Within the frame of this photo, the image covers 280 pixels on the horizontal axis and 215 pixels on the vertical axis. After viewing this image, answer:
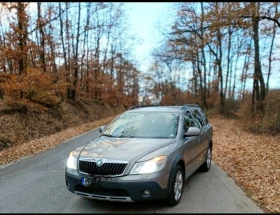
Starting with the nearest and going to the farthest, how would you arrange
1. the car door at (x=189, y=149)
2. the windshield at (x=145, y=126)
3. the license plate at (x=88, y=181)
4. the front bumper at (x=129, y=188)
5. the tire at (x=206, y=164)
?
the front bumper at (x=129, y=188)
the license plate at (x=88, y=181)
the car door at (x=189, y=149)
the windshield at (x=145, y=126)
the tire at (x=206, y=164)

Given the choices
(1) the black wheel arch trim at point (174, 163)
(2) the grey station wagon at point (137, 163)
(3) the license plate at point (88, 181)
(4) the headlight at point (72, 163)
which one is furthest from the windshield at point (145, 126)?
(3) the license plate at point (88, 181)

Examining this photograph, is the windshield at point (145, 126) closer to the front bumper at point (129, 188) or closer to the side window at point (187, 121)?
the side window at point (187, 121)

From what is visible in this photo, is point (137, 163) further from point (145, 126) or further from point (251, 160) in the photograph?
point (251, 160)

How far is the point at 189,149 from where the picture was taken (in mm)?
5676

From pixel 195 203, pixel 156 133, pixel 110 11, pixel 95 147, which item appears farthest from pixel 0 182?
pixel 110 11

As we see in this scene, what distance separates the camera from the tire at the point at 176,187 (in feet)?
15.3

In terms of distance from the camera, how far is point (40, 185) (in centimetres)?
609

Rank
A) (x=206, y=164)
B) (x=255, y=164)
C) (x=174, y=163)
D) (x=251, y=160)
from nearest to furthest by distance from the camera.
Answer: (x=174, y=163), (x=206, y=164), (x=255, y=164), (x=251, y=160)

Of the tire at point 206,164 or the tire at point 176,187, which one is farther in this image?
the tire at point 206,164

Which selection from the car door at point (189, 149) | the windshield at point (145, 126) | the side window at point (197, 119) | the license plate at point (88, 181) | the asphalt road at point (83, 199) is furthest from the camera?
the side window at point (197, 119)

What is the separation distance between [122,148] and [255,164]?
5025 millimetres

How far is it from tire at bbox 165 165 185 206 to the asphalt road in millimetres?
107

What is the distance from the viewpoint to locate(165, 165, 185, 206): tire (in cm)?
466

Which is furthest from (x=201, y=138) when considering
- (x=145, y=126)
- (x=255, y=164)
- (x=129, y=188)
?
(x=129, y=188)
